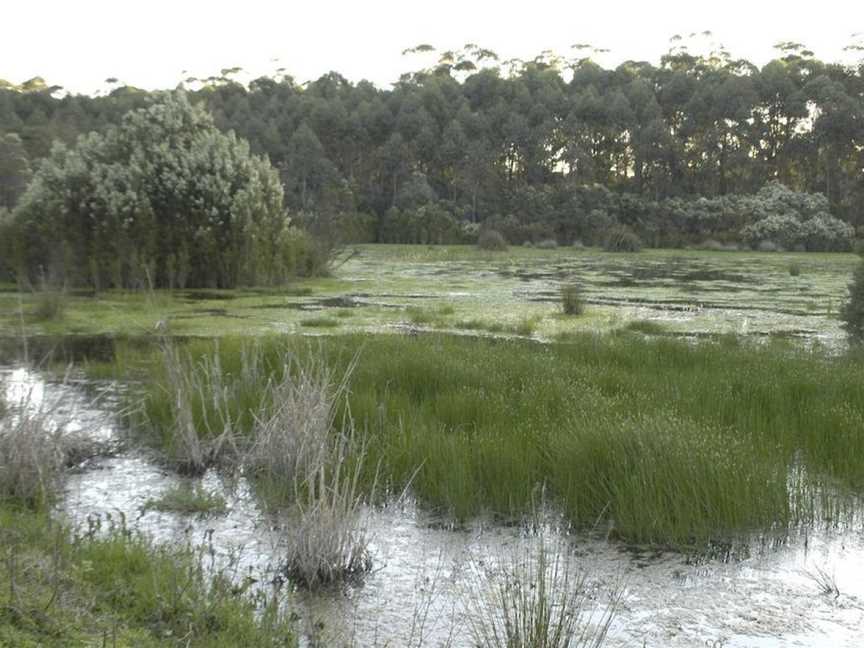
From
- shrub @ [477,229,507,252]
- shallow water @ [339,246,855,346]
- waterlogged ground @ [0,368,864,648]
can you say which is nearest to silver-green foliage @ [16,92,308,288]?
shallow water @ [339,246,855,346]

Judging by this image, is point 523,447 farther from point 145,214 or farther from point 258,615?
point 145,214

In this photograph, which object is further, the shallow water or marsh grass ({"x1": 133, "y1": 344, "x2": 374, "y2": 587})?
the shallow water

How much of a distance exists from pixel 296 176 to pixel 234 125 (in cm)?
810

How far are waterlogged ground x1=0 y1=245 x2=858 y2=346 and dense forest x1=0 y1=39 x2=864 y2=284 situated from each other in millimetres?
22987

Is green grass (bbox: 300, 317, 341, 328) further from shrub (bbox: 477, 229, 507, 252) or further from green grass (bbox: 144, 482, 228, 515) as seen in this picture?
shrub (bbox: 477, 229, 507, 252)

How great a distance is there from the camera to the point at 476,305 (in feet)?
52.7

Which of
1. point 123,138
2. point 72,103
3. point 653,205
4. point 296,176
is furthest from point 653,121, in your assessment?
point 123,138

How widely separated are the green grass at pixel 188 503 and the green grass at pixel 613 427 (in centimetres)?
84

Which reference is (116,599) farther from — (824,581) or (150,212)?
(150,212)

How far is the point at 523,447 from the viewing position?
21.3 ft

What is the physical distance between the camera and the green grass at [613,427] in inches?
219

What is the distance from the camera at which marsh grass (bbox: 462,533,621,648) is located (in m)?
3.55

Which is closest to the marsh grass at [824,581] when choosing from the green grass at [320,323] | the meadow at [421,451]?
the meadow at [421,451]

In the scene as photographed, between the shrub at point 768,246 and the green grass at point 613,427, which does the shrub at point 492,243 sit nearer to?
the shrub at point 768,246
